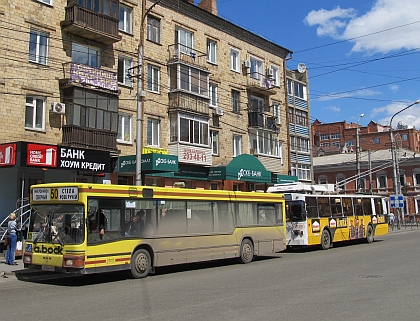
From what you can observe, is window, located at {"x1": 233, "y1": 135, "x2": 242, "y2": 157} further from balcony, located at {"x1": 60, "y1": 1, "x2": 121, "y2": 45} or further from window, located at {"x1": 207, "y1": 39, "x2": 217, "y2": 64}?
balcony, located at {"x1": 60, "y1": 1, "x2": 121, "y2": 45}

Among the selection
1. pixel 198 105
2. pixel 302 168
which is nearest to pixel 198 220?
pixel 198 105

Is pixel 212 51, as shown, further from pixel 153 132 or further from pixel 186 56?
pixel 153 132

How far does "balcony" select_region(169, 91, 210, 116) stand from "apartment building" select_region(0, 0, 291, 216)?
66 mm

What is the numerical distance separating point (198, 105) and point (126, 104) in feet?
17.5

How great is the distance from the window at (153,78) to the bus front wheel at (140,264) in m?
15.5

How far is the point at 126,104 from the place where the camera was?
25.9m

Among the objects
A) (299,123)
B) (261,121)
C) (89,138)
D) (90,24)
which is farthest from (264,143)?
(90,24)

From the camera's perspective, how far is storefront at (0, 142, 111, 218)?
19406 millimetres

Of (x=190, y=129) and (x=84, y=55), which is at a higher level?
(x=84, y=55)

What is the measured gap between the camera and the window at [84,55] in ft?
76.9

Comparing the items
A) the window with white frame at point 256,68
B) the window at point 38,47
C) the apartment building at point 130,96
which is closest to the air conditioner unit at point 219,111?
the apartment building at point 130,96

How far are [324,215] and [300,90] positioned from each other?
881 inches

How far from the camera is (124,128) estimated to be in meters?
25.9

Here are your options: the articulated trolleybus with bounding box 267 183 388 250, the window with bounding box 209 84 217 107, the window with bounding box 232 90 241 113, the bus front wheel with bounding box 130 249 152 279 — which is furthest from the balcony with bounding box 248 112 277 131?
the bus front wheel with bounding box 130 249 152 279
